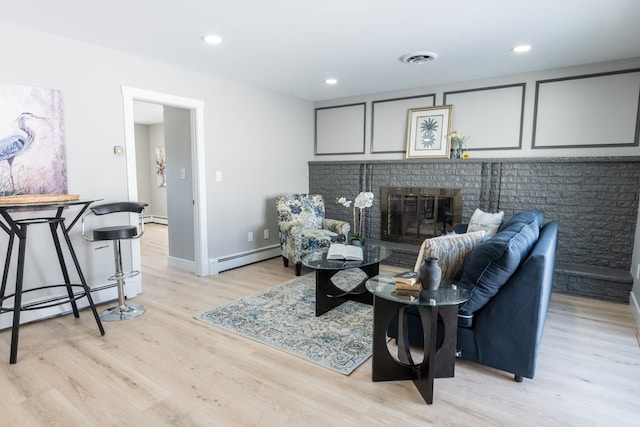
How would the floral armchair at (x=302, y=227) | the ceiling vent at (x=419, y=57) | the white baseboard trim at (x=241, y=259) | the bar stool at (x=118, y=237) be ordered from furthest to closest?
the white baseboard trim at (x=241, y=259) → the floral armchair at (x=302, y=227) → the ceiling vent at (x=419, y=57) → the bar stool at (x=118, y=237)

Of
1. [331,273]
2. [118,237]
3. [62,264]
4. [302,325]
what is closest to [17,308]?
[62,264]

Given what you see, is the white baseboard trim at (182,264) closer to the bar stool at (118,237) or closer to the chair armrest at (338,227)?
the bar stool at (118,237)

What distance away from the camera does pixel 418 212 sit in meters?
4.69

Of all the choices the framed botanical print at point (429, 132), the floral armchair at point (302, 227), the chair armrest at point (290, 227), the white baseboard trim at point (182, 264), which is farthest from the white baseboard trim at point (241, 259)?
the framed botanical print at point (429, 132)

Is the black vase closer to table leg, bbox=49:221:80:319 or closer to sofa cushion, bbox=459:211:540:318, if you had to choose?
sofa cushion, bbox=459:211:540:318

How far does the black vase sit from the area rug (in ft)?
2.43

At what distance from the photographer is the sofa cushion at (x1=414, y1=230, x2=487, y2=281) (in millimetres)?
2178

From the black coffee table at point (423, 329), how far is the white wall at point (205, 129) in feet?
8.60

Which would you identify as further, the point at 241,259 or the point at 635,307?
the point at 241,259

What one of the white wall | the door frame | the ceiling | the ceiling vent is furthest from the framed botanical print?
the door frame

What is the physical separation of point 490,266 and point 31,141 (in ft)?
11.1

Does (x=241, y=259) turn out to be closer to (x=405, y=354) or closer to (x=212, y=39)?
(x=212, y=39)

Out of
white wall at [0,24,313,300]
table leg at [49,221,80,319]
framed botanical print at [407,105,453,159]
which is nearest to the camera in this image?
table leg at [49,221,80,319]

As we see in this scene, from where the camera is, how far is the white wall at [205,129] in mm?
2857
